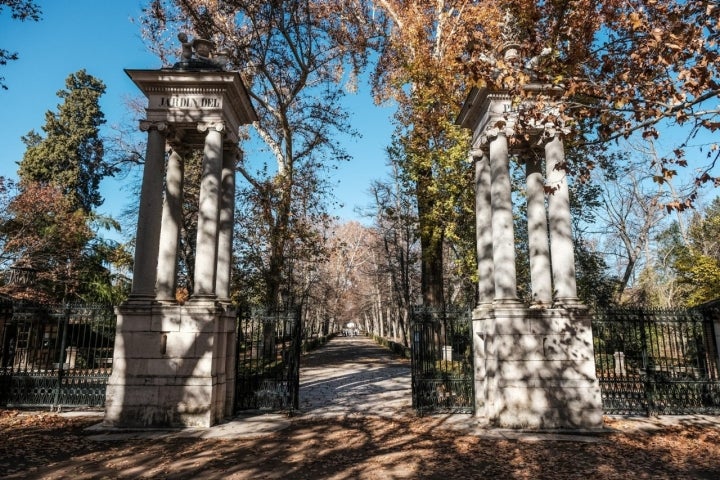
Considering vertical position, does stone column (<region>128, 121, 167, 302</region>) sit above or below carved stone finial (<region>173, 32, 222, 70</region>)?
below

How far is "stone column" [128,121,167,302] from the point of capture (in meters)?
10.1

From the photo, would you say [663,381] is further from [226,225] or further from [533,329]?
[226,225]

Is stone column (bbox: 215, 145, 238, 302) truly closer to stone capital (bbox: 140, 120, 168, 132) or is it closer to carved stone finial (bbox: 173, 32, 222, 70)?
stone capital (bbox: 140, 120, 168, 132)

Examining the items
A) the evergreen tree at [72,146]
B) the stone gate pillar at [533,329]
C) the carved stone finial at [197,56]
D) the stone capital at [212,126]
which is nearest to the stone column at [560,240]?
the stone gate pillar at [533,329]

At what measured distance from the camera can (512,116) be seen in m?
10.6

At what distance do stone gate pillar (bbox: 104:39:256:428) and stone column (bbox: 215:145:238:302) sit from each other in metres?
0.03

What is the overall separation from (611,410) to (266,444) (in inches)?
320

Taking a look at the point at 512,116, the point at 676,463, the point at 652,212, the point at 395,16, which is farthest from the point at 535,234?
the point at 652,212

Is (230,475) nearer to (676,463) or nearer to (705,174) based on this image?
(676,463)

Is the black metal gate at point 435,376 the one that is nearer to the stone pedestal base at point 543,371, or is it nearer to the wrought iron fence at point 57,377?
the stone pedestal base at point 543,371

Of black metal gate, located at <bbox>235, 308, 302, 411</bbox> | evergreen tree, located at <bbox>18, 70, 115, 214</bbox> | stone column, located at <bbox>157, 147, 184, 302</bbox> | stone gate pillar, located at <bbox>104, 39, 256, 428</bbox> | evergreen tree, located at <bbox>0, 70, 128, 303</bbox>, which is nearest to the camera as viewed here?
stone gate pillar, located at <bbox>104, 39, 256, 428</bbox>

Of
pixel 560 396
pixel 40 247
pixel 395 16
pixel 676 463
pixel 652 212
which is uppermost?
pixel 395 16

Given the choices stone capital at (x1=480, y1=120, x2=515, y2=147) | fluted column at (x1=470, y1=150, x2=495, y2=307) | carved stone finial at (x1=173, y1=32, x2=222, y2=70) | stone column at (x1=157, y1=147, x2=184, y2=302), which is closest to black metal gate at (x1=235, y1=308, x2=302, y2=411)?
stone column at (x1=157, y1=147, x2=184, y2=302)

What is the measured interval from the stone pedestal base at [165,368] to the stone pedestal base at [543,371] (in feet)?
19.8
